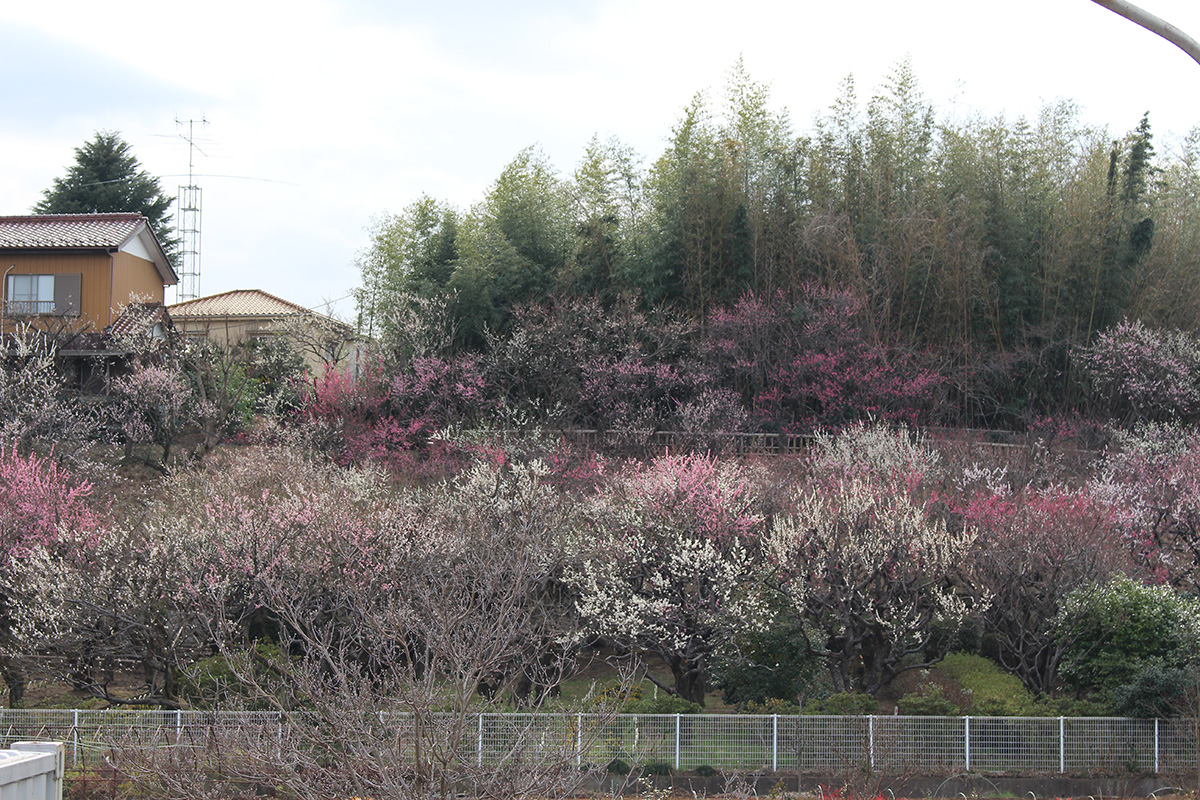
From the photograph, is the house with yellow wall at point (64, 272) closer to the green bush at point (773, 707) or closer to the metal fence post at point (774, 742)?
the green bush at point (773, 707)

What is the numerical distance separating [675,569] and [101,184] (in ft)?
118

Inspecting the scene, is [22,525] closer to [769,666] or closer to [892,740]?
[769,666]

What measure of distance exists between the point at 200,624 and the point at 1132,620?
13933 millimetres

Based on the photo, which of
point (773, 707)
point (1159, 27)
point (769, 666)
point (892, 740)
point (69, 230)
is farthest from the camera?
point (69, 230)

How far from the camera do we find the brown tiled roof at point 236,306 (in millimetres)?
37250

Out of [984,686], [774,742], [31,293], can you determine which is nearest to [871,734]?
[774,742]

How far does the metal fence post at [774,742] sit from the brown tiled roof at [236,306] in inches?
1104

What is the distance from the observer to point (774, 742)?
1286 centimetres

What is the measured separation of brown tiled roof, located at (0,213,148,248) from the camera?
1151 inches

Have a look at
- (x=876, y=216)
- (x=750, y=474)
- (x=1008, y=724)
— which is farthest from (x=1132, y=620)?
(x=876, y=216)

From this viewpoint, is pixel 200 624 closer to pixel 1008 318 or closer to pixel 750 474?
pixel 750 474

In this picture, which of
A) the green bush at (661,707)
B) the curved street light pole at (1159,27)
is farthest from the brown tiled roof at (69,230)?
the curved street light pole at (1159,27)

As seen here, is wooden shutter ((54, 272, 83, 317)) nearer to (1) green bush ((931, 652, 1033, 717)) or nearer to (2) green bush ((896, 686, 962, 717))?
(1) green bush ((931, 652, 1033, 717))

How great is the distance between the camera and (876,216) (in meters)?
27.6
